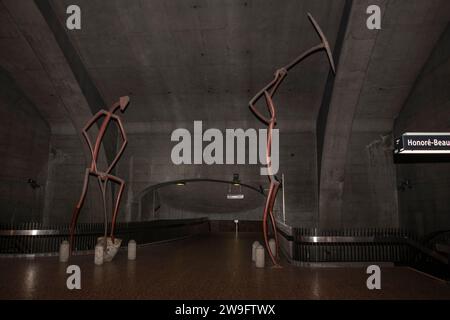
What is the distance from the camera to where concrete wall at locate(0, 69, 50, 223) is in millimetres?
18594

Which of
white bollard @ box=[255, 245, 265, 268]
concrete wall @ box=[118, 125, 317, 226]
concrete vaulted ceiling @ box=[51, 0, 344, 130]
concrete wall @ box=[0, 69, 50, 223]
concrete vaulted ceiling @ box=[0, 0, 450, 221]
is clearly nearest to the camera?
white bollard @ box=[255, 245, 265, 268]

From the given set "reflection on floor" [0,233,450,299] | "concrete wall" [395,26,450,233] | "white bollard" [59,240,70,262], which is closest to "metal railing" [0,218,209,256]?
"reflection on floor" [0,233,450,299]

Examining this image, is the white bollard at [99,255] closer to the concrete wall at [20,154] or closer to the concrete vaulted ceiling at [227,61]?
the concrete vaulted ceiling at [227,61]

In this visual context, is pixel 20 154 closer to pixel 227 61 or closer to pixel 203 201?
pixel 227 61

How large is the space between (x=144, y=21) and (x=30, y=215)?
13.7 meters

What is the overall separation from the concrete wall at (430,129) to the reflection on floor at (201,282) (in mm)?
6301

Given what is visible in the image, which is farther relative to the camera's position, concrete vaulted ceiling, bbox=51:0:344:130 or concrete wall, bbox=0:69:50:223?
concrete wall, bbox=0:69:50:223

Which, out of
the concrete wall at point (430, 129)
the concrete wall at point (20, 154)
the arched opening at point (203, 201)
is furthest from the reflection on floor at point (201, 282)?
the arched opening at point (203, 201)

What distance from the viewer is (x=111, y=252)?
1120 cm

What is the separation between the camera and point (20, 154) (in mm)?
19875

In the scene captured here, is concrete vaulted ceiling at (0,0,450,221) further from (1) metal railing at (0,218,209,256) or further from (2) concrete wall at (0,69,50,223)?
(1) metal railing at (0,218,209,256)

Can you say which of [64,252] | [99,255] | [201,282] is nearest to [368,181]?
[201,282]

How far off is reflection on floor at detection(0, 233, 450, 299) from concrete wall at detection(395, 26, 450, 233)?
6301 mm
